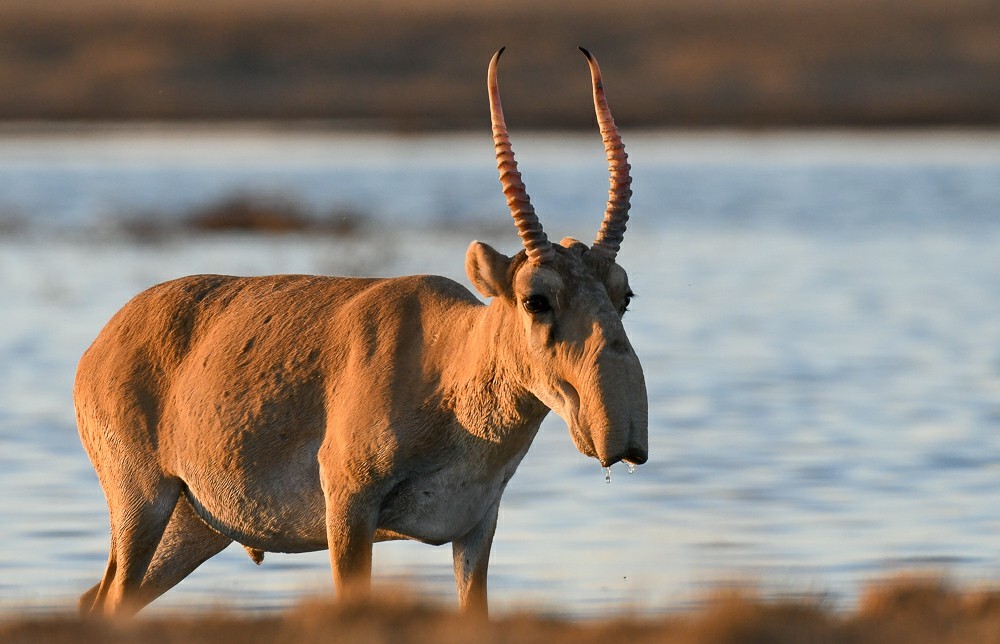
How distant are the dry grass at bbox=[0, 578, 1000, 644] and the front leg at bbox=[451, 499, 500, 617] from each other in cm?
59

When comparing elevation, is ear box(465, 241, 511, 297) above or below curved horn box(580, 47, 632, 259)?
below

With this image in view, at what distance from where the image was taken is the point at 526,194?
279 inches

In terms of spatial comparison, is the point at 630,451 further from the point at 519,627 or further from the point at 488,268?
the point at 488,268

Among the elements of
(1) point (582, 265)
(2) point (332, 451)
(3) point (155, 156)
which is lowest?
(3) point (155, 156)

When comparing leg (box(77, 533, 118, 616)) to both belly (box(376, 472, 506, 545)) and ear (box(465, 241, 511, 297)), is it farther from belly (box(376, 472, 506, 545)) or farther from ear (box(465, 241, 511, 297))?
ear (box(465, 241, 511, 297))

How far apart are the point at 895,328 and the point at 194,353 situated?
12425 millimetres

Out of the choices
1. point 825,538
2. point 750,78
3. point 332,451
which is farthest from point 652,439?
point 750,78

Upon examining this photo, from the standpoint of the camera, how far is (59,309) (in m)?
21.2

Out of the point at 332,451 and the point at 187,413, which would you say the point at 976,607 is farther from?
the point at 187,413

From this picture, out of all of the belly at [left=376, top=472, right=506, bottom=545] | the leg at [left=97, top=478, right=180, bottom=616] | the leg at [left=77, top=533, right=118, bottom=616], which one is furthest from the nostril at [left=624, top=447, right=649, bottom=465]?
the leg at [left=77, top=533, right=118, bottom=616]

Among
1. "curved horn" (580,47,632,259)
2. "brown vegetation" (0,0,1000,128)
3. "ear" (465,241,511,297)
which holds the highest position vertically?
"curved horn" (580,47,632,259)

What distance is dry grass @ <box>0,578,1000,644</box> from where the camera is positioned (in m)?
6.36

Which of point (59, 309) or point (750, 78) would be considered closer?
point (59, 309)

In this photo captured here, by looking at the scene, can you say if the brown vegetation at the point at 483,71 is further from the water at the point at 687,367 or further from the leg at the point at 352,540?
the leg at the point at 352,540
